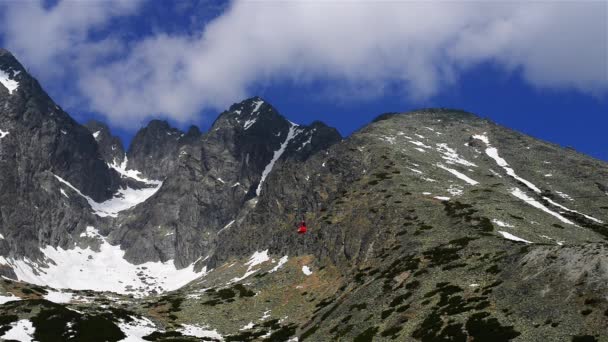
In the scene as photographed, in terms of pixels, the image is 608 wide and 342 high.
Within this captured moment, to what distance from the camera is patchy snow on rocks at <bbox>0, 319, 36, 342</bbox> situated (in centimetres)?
9456

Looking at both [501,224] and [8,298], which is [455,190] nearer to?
[501,224]

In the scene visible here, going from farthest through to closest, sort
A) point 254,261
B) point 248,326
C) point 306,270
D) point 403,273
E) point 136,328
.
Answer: point 254,261
point 306,270
point 248,326
point 136,328
point 403,273

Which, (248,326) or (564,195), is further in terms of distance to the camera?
(564,195)

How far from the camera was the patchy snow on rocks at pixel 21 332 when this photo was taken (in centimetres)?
9456

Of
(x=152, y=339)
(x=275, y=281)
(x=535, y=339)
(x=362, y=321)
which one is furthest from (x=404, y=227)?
(x=535, y=339)

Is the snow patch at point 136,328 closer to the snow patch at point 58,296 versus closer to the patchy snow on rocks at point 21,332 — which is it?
the patchy snow on rocks at point 21,332

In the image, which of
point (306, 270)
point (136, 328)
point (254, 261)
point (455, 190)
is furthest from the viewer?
point (254, 261)

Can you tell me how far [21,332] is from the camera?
97562 millimetres

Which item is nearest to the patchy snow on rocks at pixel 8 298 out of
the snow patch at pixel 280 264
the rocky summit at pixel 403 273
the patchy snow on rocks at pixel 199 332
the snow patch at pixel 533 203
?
the rocky summit at pixel 403 273

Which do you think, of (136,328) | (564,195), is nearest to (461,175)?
(564,195)

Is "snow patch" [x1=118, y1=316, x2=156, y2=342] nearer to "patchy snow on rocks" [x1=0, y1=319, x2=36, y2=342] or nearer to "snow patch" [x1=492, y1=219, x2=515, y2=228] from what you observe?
"patchy snow on rocks" [x1=0, y1=319, x2=36, y2=342]

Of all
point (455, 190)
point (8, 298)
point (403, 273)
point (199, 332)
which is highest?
point (455, 190)

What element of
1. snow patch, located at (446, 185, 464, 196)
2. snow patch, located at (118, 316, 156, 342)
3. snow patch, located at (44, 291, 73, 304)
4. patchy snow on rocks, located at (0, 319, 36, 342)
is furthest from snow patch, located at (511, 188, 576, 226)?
snow patch, located at (44, 291, 73, 304)

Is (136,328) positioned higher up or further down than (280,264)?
further down
